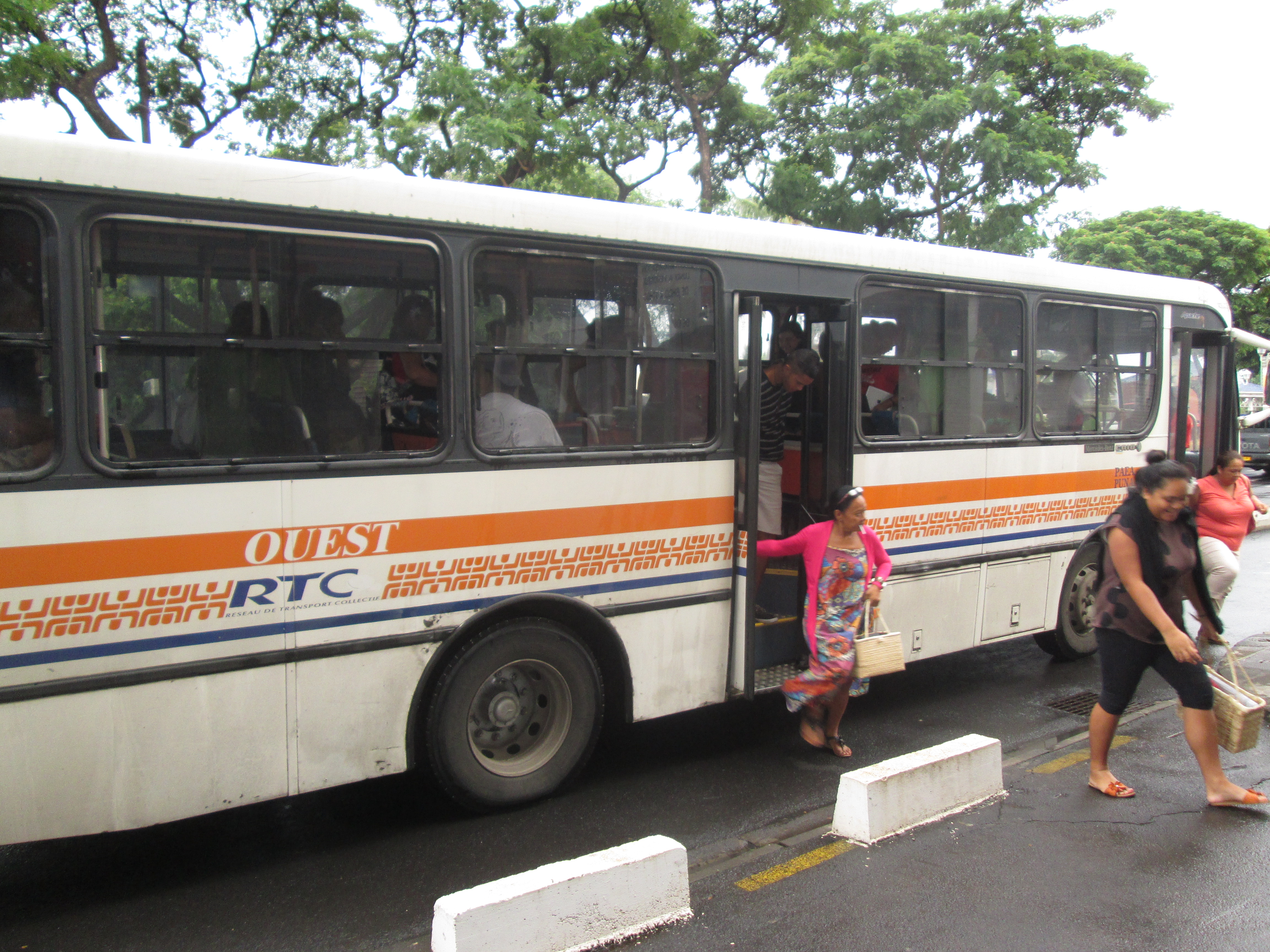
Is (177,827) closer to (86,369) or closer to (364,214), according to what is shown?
(86,369)

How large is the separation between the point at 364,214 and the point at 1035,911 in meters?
3.67

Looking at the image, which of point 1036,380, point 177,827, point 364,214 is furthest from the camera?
point 1036,380

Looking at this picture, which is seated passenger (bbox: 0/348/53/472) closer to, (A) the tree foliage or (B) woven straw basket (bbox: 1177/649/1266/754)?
(B) woven straw basket (bbox: 1177/649/1266/754)

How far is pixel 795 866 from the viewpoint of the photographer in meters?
3.98

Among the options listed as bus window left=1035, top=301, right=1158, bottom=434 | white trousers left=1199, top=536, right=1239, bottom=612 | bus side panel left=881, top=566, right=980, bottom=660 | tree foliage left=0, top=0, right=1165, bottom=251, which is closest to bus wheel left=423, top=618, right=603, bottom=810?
bus side panel left=881, top=566, right=980, bottom=660

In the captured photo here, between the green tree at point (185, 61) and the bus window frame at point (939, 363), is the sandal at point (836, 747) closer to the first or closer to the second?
the bus window frame at point (939, 363)

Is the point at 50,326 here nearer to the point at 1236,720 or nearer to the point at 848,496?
the point at 848,496

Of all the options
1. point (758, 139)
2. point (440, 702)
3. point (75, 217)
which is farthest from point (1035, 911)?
point (758, 139)

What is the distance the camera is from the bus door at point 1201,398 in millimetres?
7652

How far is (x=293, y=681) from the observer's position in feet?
12.5

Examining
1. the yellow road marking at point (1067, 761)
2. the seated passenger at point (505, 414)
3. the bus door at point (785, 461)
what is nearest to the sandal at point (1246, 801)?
the yellow road marking at point (1067, 761)

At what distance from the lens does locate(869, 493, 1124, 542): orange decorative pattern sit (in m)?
5.82

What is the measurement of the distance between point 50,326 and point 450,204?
1571 millimetres

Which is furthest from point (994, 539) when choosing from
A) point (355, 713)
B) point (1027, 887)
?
point (355, 713)
